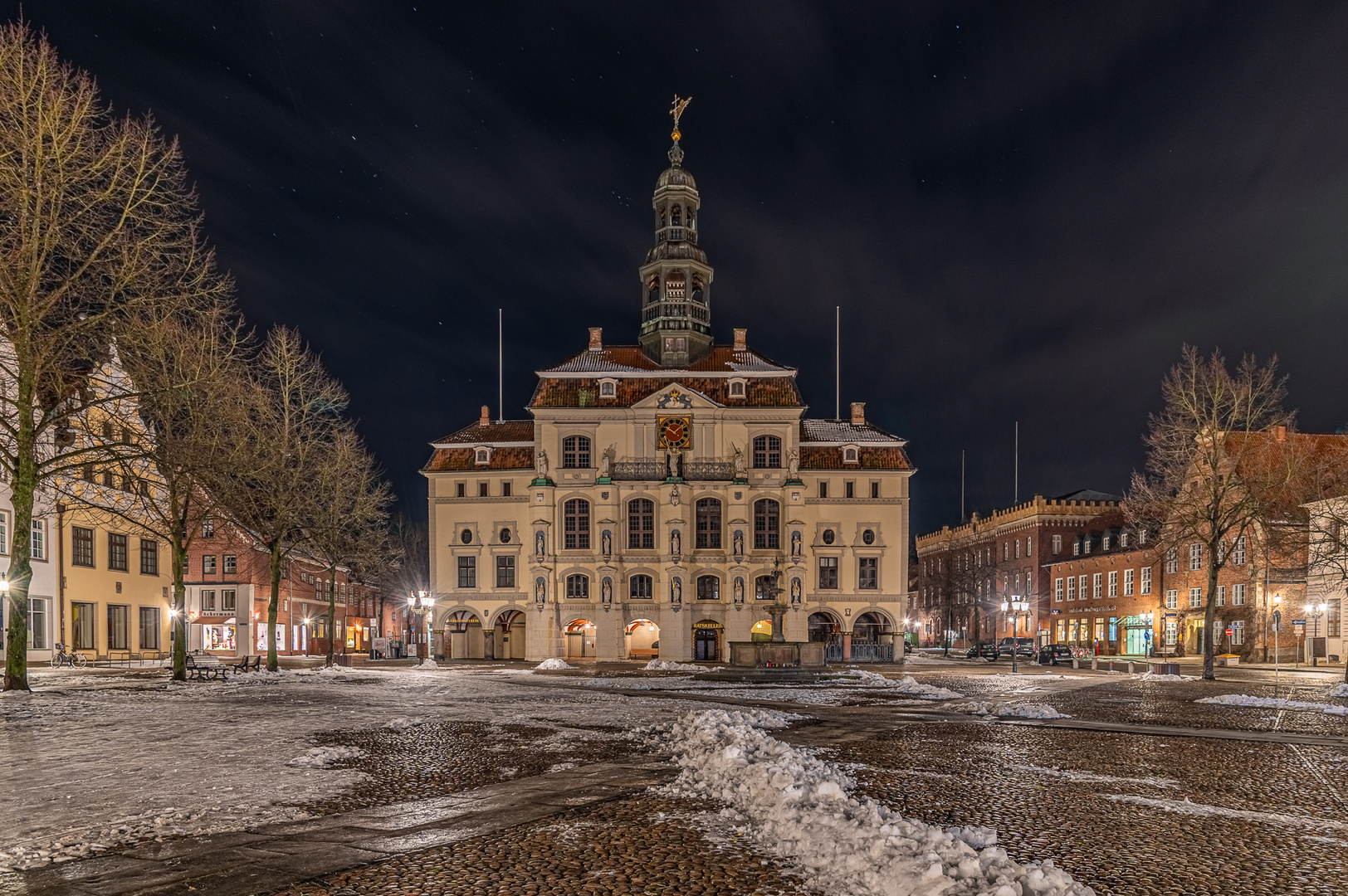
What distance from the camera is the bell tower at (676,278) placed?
67625mm

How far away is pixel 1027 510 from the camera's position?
92125mm

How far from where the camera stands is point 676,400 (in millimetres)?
62594

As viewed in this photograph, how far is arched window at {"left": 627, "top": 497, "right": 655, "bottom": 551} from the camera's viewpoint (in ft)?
205

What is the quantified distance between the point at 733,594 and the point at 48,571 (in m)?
36.1

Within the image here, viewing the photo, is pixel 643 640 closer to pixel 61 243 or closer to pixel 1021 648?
pixel 1021 648

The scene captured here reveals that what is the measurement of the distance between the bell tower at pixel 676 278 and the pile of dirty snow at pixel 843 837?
55.4m

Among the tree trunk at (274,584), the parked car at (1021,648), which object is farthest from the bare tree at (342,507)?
the parked car at (1021,648)

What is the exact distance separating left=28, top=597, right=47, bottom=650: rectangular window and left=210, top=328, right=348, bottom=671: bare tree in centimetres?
853

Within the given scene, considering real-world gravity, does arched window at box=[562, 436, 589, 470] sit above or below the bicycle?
above

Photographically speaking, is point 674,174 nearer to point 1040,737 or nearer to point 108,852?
point 1040,737

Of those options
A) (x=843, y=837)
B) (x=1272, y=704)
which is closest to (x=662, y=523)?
(x=1272, y=704)

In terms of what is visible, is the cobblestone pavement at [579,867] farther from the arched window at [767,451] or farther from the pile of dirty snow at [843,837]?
the arched window at [767,451]

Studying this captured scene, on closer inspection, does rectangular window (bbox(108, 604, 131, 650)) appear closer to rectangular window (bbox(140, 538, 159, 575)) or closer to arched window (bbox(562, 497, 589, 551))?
rectangular window (bbox(140, 538, 159, 575))

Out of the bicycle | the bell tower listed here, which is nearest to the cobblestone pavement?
the bicycle
